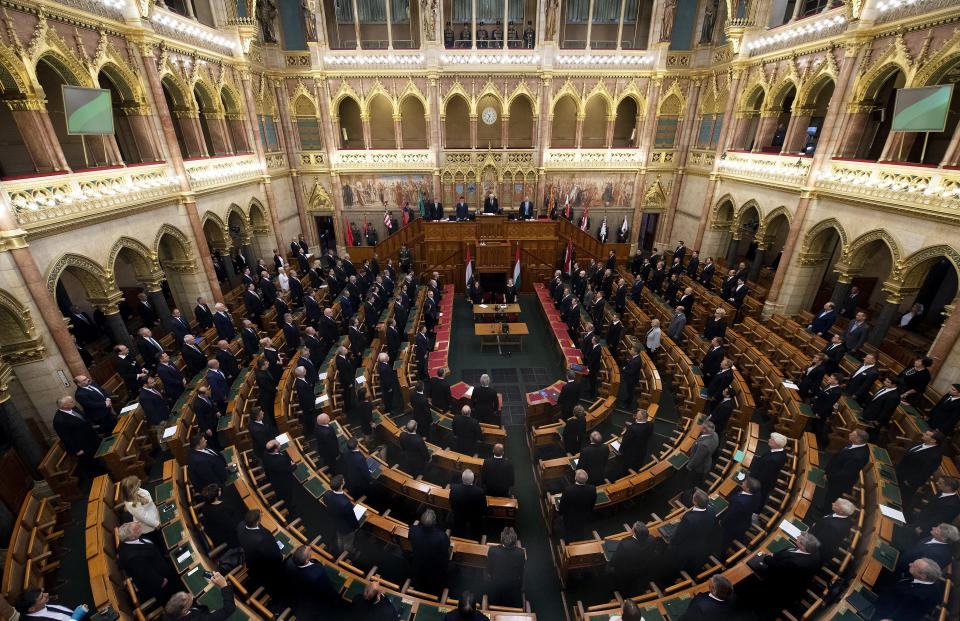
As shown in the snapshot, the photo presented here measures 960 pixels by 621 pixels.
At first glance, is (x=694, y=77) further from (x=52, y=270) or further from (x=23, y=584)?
(x=23, y=584)

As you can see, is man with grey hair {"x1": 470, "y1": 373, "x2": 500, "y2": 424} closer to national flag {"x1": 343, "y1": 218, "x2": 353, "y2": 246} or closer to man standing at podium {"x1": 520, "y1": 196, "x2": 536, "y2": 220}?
man standing at podium {"x1": 520, "y1": 196, "x2": 536, "y2": 220}

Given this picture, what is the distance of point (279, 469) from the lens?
6.79 m

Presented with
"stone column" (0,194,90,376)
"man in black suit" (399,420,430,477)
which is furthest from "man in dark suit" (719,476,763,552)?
"stone column" (0,194,90,376)

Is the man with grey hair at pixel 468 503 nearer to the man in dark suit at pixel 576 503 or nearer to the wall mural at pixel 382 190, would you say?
the man in dark suit at pixel 576 503

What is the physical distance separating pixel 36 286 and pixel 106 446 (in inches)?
144

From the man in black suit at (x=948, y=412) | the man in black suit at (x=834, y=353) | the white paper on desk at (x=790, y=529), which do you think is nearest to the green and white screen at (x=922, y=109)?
the man in black suit at (x=834, y=353)

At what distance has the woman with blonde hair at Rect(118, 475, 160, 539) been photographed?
534 centimetres

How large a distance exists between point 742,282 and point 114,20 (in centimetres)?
1872

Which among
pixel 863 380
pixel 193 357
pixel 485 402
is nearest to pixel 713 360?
pixel 863 380

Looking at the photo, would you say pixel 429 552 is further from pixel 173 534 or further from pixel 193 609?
pixel 173 534

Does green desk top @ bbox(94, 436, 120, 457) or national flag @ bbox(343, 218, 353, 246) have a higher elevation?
national flag @ bbox(343, 218, 353, 246)

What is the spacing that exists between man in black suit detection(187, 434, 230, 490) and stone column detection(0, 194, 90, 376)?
4653mm

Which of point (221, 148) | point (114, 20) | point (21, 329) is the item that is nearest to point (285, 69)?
point (221, 148)

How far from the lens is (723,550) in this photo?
6.36 meters
